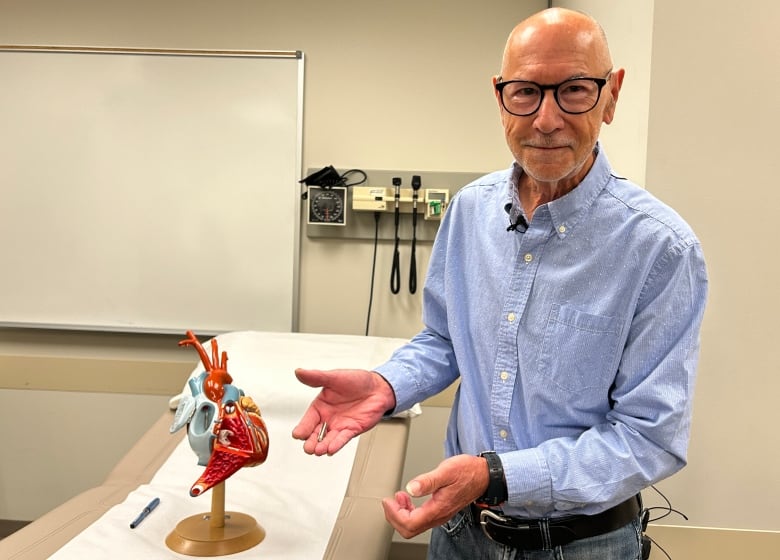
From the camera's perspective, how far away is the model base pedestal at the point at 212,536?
4.22ft

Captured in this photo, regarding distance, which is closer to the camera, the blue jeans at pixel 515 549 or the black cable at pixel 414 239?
the blue jeans at pixel 515 549

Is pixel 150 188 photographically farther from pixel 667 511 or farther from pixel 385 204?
pixel 667 511

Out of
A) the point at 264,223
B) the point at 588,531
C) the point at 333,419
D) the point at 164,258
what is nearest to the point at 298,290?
the point at 264,223

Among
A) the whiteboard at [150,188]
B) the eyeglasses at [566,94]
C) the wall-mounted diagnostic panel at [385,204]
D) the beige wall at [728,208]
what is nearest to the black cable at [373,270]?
the wall-mounted diagnostic panel at [385,204]

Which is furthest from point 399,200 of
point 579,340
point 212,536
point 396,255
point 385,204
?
point 579,340

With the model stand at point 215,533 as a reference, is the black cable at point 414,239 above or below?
above

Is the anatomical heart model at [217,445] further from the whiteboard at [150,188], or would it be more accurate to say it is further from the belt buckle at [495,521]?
the whiteboard at [150,188]

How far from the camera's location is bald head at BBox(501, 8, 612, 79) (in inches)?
35.9

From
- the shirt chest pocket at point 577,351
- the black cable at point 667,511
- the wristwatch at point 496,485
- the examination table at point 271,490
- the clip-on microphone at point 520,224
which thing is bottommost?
the black cable at point 667,511

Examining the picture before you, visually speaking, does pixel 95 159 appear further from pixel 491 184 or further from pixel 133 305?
pixel 491 184

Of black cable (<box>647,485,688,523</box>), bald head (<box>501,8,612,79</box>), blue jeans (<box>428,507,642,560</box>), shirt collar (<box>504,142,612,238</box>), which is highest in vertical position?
bald head (<box>501,8,612,79</box>)

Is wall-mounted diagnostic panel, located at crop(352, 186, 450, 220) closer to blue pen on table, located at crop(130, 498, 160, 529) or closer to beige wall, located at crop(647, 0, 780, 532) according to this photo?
beige wall, located at crop(647, 0, 780, 532)

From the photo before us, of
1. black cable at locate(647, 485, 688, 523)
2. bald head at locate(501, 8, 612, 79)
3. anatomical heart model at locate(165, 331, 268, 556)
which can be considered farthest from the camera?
black cable at locate(647, 485, 688, 523)

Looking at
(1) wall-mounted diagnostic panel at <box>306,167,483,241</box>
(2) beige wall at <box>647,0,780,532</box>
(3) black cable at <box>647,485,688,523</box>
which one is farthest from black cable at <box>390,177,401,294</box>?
(3) black cable at <box>647,485,688,523</box>
